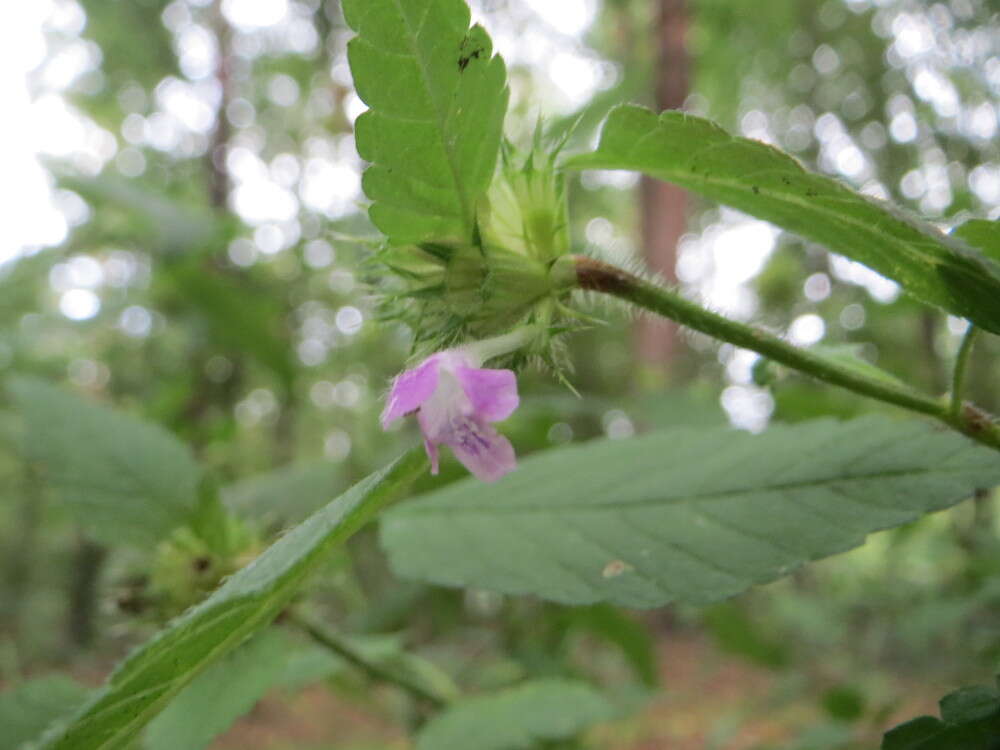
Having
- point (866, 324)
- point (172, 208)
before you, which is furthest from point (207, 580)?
point (866, 324)

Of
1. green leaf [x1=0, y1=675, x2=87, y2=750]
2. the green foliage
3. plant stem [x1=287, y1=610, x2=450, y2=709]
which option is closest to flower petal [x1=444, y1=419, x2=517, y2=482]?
the green foliage

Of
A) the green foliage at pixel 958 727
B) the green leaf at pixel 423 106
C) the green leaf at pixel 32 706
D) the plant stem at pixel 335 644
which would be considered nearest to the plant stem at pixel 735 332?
the green leaf at pixel 423 106

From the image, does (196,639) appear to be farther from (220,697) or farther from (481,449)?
(220,697)

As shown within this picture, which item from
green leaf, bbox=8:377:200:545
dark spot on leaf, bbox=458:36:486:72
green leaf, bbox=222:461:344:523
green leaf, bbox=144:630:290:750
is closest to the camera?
dark spot on leaf, bbox=458:36:486:72

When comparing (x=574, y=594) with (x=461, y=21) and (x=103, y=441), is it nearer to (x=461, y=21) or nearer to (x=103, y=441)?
(x=461, y=21)

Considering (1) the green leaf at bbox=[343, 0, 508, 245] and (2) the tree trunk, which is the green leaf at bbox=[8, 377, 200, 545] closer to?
(1) the green leaf at bbox=[343, 0, 508, 245]

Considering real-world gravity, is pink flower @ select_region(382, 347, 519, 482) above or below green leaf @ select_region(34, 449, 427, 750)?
above
